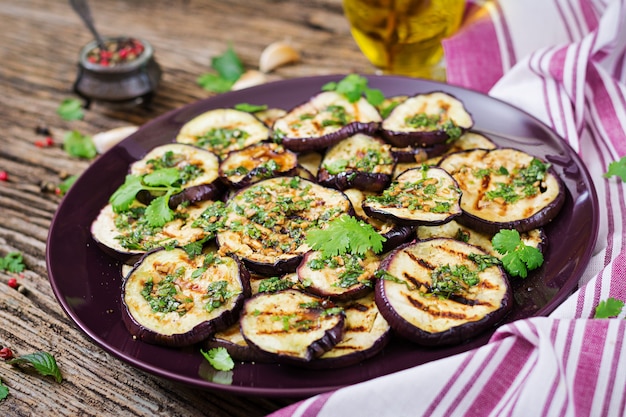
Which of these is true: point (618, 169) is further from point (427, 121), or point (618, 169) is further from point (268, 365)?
point (268, 365)

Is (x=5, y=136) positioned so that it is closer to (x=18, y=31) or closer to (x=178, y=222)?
(x=18, y=31)

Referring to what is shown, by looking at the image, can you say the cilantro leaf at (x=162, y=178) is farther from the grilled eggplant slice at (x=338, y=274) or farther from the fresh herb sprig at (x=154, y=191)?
the grilled eggplant slice at (x=338, y=274)

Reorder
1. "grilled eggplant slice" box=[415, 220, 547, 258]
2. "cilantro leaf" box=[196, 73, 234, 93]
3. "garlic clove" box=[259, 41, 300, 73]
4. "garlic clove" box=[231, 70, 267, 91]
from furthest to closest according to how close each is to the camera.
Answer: "garlic clove" box=[259, 41, 300, 73] < "cilantro leaf" box=[196, 73, 234, 93] < "garlic clove" box=[231, 70, 267, 91] < "grilled eggplant slice" box=[415, 220, 547, 258]

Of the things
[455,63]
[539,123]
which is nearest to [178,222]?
[539,123]

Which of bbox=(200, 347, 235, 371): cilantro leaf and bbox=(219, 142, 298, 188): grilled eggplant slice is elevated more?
bbox=(219, 142, 298, 188): grilled eggplant slice

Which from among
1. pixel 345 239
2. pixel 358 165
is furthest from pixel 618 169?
pixel 345 239

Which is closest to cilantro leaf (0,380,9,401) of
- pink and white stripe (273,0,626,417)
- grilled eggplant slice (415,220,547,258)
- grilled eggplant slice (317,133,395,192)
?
pink and white stripe (273,0,626,417)

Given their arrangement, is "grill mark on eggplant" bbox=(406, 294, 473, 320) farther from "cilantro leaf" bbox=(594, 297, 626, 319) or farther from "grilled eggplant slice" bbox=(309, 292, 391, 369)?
"cilantro leaf" bbox=(594, 297, 626, 319)
